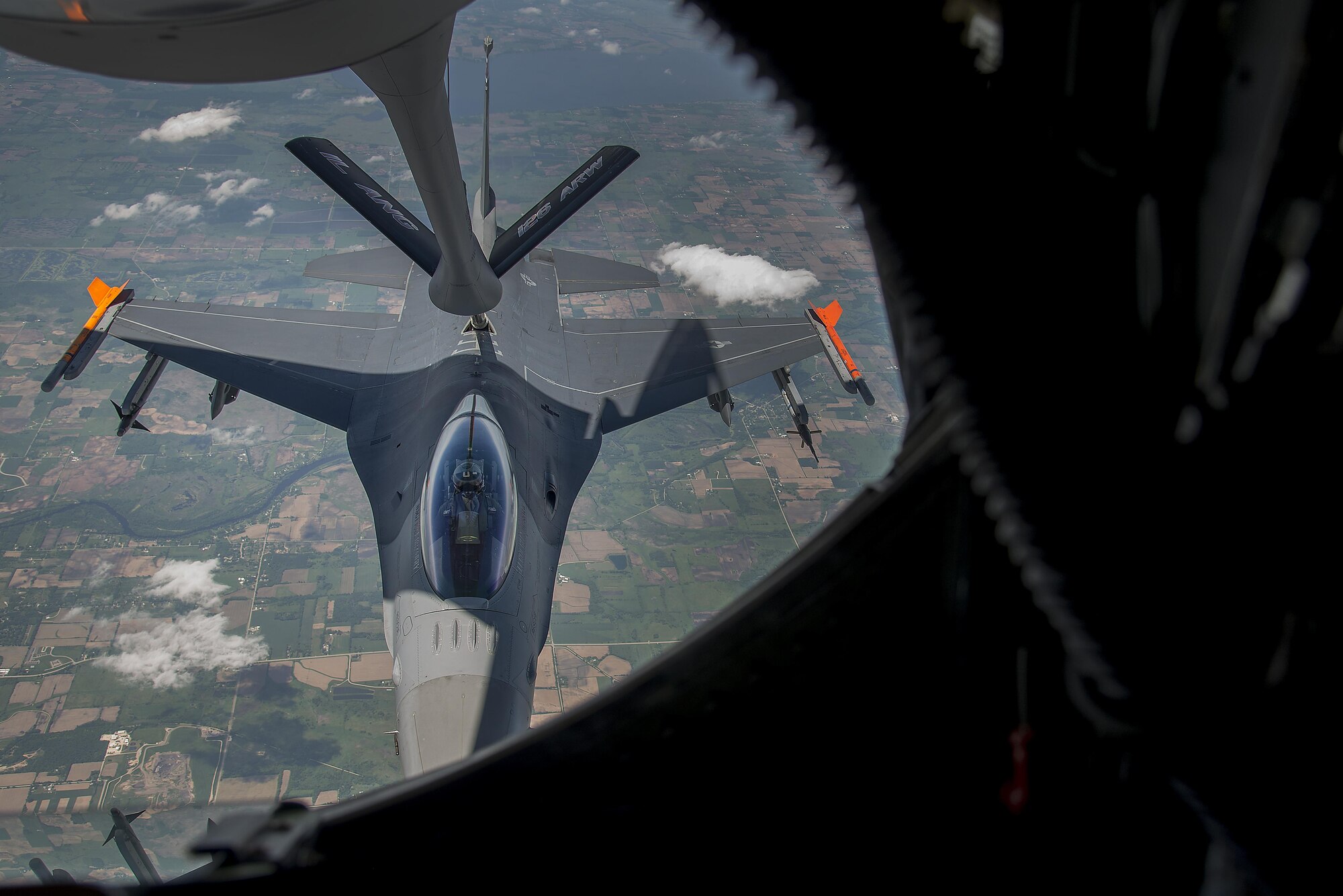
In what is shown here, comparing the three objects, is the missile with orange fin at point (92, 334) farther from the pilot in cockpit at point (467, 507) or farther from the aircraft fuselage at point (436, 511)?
the pilot in cockpit at point (467, 507)

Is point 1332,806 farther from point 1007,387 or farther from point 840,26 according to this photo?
point 840,26

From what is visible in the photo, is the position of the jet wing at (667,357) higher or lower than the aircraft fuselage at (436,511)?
lower

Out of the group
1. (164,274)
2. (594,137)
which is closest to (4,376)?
(164,274)

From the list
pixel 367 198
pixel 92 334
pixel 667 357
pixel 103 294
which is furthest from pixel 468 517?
pixel 103 294

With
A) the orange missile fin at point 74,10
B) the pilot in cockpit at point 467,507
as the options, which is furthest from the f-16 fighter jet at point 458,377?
the orange missile fin at point 74,10

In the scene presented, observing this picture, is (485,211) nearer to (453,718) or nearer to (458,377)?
(458,377)

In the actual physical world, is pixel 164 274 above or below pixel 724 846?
below
